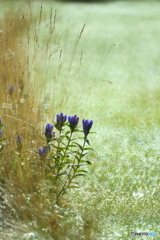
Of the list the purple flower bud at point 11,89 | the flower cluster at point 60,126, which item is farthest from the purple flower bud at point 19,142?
the purple flower bud at point 11,89

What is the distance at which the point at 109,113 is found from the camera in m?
2.49

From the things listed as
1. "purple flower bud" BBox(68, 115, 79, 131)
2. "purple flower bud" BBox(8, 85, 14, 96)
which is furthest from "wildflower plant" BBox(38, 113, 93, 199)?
"purple flower bud" BBox(8, 85, 14, 96)

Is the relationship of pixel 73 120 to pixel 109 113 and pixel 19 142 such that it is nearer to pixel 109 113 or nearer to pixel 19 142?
pixel 19 142

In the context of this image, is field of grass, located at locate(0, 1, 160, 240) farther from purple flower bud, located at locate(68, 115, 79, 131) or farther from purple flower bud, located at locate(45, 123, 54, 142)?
purple flower bud, located at locate(68, 115, 79, 131)

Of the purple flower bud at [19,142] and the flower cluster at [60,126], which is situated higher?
the flower cluster at [60,126]

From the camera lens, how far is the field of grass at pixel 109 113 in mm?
1512

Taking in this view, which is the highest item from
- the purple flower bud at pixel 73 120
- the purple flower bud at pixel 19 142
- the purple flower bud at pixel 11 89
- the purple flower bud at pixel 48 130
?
the purple flower bud at pixel 11 89

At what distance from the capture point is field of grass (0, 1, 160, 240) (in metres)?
1.51

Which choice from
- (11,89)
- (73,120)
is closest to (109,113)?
(11,89)

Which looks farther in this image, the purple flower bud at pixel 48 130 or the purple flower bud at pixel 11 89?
the purple flower bud at pixel 11 89

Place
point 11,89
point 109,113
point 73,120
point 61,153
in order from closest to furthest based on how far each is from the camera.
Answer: point 73,120, point 61,153, point 11,89, point 109,113

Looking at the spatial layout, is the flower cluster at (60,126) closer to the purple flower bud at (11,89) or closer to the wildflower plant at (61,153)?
the wildflower plant at (61,153)

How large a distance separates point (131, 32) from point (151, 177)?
8.73ft

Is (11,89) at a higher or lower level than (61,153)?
higher
